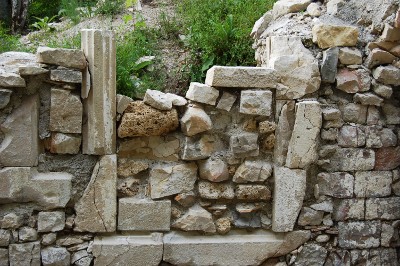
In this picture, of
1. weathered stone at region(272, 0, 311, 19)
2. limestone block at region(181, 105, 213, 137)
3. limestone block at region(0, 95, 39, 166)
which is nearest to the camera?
limestone block at region(0, 95, 39, 166)

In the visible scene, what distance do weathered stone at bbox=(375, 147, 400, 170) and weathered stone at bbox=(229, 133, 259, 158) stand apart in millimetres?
1143

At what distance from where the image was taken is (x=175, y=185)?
412cm

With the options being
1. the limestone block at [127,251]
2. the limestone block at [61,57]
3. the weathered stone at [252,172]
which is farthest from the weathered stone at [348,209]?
the limestone block at [61,57]

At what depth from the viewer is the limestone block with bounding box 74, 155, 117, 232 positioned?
3988 mm

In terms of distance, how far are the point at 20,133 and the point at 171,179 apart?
4.14 ft

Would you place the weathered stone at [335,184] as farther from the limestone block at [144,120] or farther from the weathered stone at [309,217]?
the limestone block at [144,120]

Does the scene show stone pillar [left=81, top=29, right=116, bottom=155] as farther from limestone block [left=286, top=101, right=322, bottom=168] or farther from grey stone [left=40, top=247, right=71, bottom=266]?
limestone block [left=286, top=101, right=322, bottom=168]

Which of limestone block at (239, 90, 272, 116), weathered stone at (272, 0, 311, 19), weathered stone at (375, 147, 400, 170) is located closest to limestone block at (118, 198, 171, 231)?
limestone block at (239, 90, 272, 116)

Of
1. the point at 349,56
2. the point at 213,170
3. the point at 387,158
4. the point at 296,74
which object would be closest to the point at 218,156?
the point at 213,170

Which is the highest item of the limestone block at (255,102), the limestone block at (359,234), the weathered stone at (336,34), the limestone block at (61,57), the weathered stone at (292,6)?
the weathered stone at (292,6)

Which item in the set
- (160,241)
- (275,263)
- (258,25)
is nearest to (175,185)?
(160,241)

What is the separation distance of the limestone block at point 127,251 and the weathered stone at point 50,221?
34 centimetres

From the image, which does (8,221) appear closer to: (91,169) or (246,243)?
(91,169)

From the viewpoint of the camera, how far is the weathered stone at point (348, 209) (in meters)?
4.36
